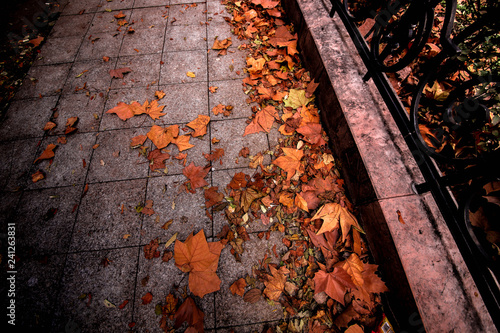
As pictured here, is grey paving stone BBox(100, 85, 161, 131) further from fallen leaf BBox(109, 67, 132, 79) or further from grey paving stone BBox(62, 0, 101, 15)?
grey paving stone BBox(62, 0, 101, 15)

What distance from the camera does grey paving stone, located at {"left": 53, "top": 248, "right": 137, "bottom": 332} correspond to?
1.73m

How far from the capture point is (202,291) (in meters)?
1.79

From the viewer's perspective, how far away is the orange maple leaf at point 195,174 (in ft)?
7.30

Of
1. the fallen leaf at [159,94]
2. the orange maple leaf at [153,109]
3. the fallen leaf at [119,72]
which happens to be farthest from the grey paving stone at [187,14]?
the orange maple leaf at [153,109]

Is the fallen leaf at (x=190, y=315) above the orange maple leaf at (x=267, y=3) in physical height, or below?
below

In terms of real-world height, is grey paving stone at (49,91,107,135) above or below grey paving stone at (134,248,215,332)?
above

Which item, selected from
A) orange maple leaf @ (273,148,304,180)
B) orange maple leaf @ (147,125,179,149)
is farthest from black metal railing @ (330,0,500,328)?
orange maple leaf @ (147,125,179,149)

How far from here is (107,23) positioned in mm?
3502

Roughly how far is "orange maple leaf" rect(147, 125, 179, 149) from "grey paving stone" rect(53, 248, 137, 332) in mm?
1138

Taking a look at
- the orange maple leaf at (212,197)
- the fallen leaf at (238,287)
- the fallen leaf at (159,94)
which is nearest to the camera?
the fallen leaf at (238,287)

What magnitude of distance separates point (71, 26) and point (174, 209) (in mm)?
3778

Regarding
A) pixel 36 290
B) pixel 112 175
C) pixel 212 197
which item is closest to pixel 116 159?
pixel 112 175

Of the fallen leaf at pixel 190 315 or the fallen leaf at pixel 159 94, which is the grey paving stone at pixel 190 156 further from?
the fallen leaf at pixel 190 315

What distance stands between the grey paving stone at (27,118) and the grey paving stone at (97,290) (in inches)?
67.7
